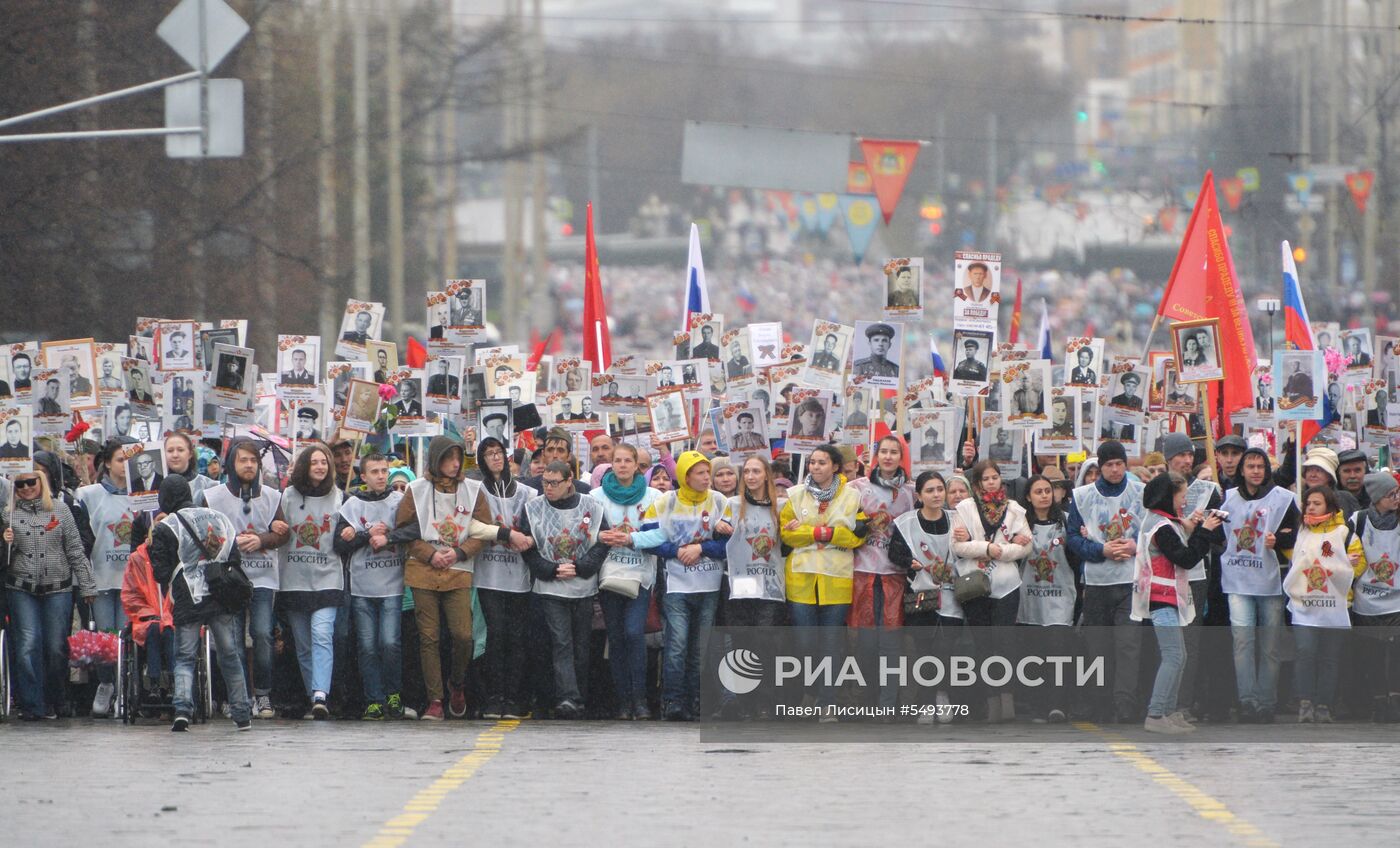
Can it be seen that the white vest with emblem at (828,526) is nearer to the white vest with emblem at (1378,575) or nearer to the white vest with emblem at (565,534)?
the white vest with emblem at (565,534)

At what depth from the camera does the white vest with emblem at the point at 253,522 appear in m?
15.4

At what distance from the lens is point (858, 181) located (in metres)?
37.9

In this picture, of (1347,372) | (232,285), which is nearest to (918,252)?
(232,285)

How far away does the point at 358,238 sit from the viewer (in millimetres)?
45406

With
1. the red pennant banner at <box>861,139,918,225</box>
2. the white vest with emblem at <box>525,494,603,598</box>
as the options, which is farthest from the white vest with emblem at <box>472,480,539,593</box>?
the red pennant banner at <box>861,139,918,225</box>

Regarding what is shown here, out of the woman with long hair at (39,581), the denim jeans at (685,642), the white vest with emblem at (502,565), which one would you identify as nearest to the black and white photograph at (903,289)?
the denim jeans at (685,642)

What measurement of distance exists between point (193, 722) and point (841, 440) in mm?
5200

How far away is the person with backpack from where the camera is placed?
14.5 m

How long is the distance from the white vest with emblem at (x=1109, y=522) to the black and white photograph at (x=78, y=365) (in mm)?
6953

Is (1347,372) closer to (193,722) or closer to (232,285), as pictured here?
(193,722)

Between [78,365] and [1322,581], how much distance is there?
27.8ft

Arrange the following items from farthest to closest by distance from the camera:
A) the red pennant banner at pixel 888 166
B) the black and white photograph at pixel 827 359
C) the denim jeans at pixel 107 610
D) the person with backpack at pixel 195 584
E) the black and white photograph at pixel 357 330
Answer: the red pennant banner at pixel 888 166
the black and white photograph at pixel 357 330
the black and white photograph at pixel 827 359
the denim jeans at pixel 107 610
the person with backpack at pixel 195 584

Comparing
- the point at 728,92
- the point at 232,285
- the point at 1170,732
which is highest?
the point at 728,92

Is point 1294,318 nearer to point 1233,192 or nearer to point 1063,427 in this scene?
point 1063,427
